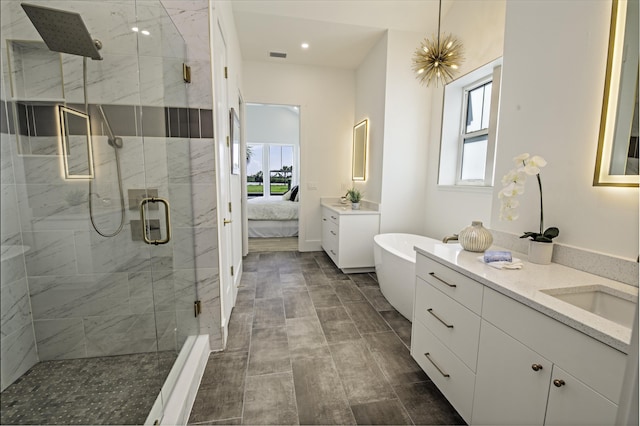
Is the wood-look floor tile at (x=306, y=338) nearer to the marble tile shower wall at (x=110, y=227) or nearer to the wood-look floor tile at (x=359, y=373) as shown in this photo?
the wood-look floor tile at (x=359, y=373)

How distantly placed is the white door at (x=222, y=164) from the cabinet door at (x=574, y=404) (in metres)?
1.83

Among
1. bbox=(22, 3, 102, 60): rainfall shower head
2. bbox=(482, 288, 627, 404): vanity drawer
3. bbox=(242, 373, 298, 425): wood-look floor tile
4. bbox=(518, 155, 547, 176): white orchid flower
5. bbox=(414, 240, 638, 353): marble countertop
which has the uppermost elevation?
Result: bbox=(22, 3, 102, 60): rainfall shower head

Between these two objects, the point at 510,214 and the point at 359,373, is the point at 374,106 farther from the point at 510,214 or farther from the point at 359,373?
the point at 359,373

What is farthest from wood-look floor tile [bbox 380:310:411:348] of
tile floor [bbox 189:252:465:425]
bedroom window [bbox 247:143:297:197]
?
bedroom window [bbox 247:143:297:197]

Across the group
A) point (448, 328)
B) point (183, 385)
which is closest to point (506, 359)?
point (448, 328)

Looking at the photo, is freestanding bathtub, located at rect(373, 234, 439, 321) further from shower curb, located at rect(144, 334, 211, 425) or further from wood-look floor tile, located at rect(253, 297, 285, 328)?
shower curb, located at rect(144, 334, 211, 425)

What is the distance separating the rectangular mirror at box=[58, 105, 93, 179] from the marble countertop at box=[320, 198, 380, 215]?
102 inches

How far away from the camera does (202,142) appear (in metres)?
1.81

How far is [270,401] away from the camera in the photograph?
155 cm

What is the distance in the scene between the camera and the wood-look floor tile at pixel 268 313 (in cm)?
239

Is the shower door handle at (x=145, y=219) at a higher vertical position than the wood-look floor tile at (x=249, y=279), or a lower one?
higher

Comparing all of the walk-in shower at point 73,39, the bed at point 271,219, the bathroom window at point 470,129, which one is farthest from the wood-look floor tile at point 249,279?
the bathroom window at point 470,129

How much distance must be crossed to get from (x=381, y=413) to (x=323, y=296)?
150cm

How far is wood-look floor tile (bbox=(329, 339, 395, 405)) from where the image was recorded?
1597 mm
